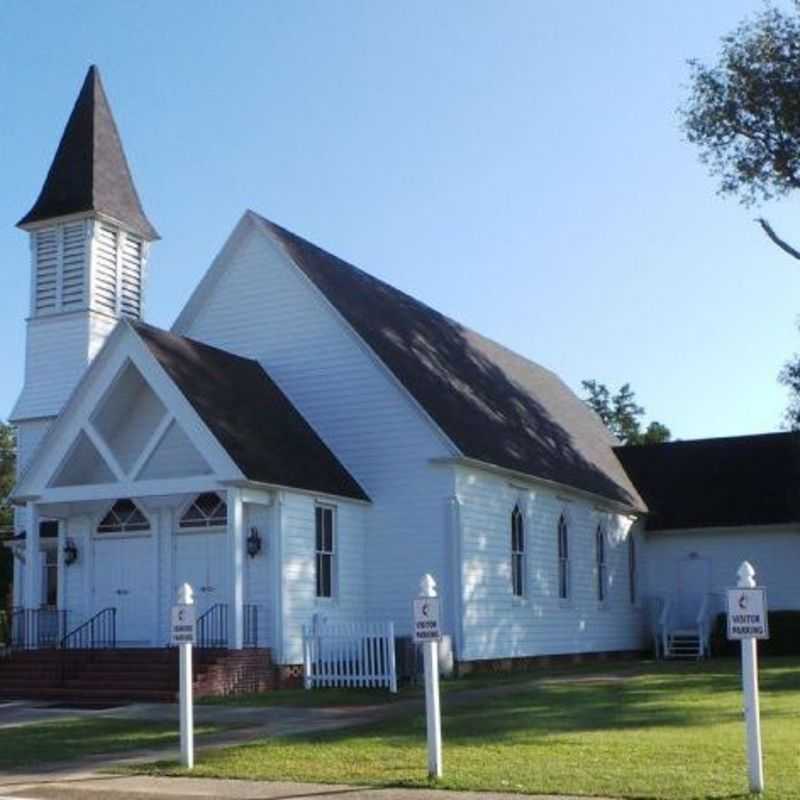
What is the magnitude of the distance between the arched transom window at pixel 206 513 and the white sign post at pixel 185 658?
1098 centimetres

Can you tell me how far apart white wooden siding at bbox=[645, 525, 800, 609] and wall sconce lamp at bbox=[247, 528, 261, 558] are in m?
15.6

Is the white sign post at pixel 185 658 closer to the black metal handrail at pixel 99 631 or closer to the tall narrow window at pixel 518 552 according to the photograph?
the black metal handrail at pixel 99 631

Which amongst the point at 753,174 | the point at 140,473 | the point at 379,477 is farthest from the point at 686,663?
the point at 140,473

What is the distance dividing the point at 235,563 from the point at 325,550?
3414 millimetres

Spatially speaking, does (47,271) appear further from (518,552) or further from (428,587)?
(428,587)

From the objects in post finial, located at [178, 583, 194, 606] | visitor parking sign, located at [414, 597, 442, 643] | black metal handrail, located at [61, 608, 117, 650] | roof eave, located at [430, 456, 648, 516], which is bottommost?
black metal handrail, located at [61, 608, 117, 650]

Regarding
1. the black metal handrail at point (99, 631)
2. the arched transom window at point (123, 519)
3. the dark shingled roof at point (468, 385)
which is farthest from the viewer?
the dark shingled roof at point (468, 385)

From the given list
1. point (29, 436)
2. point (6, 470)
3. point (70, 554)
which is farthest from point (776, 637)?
point (6, 470)

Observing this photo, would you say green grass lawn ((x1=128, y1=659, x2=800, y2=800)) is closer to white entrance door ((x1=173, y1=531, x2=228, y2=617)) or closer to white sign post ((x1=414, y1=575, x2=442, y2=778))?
white sign post ((x1=414, y1=575, x2=442, y2=778))

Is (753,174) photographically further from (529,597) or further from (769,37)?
(529,597)

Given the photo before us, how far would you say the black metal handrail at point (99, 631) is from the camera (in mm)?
25250

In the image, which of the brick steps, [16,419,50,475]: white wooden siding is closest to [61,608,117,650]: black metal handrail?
the brick steps

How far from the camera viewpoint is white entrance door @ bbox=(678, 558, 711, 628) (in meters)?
36.1

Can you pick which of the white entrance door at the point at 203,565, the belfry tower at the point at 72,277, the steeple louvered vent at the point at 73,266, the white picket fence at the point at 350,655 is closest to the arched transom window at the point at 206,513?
the white entrance door at the point at 203,565
